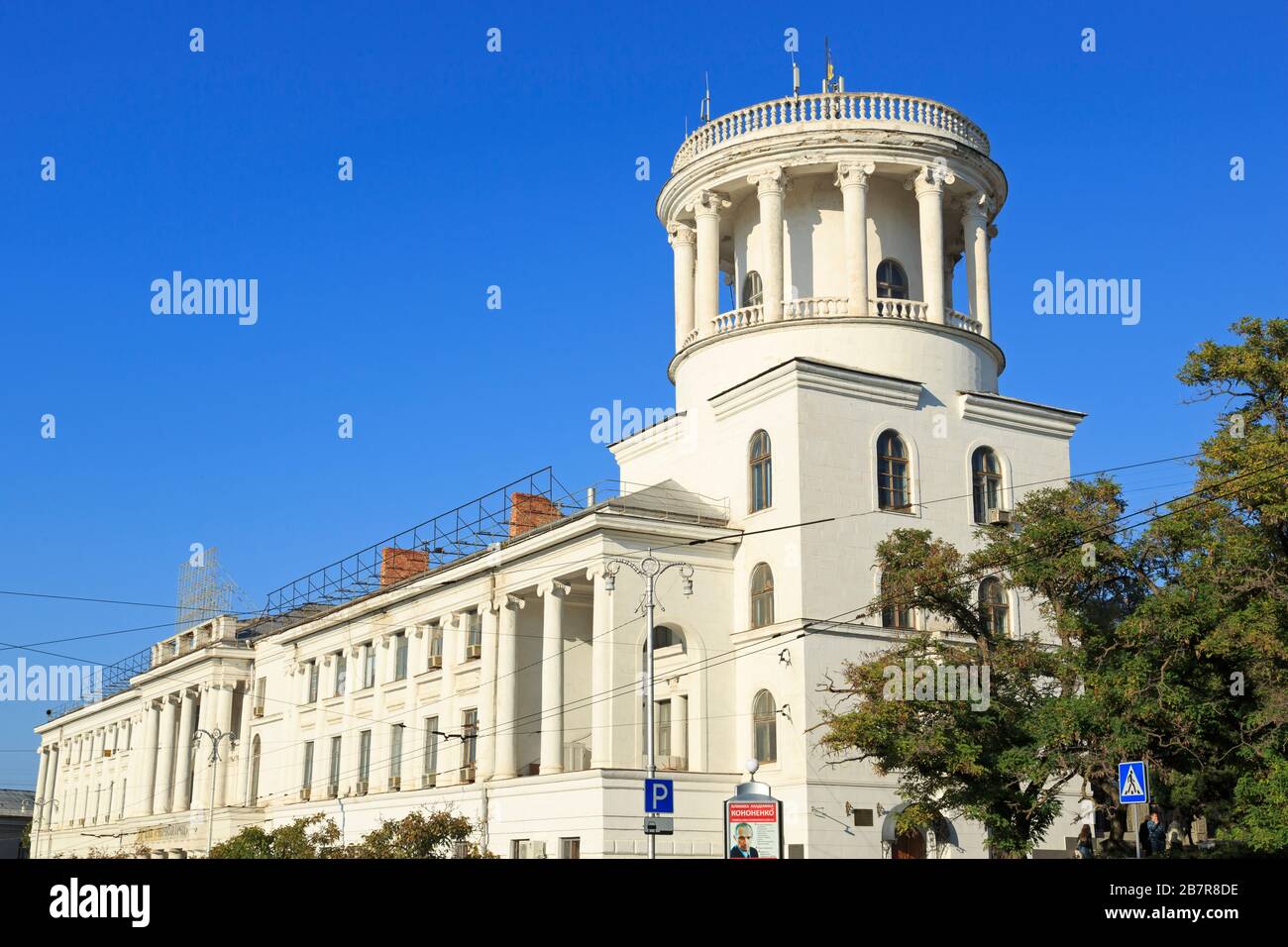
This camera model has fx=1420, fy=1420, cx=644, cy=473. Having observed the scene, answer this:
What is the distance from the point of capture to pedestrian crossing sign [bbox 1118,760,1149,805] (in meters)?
24.8

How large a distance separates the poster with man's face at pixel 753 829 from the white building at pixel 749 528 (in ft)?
22.9

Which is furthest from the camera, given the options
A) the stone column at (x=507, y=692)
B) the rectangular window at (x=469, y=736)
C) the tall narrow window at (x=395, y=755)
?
the tall narrow window at (x=395, y=755)

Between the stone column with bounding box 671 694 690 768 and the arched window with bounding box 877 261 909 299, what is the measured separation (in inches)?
656

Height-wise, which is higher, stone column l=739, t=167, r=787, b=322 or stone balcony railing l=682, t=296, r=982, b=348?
stone column l=739, t=167, r=787, b=322

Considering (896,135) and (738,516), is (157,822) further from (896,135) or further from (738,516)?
(896,135)

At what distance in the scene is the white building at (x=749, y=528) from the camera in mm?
44094

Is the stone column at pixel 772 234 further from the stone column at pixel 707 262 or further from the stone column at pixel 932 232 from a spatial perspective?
the stone column at pixel 932 232

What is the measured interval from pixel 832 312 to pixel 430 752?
894 inches

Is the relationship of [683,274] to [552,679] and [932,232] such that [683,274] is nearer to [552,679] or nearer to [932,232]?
[932,232]

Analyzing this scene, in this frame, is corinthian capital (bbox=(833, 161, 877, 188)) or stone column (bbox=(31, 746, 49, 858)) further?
stone column (bbox=(31, 746, 49, 858))

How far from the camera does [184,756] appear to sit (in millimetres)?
80000

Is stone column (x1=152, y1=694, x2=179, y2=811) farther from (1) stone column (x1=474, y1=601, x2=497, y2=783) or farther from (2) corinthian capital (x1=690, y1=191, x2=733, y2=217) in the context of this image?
(2) corinthian capital (x1=690, y1=191, x2=733, y2=217)

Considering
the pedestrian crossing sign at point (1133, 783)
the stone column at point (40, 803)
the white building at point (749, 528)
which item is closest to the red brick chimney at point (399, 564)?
the white building at point (749, 528)

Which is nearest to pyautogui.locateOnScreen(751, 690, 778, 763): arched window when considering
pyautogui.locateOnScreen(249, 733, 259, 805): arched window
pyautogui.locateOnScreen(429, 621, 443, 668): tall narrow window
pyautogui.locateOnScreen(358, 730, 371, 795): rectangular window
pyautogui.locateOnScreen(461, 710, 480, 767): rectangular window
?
pyautogui.locateOnScreen(461, 710, 480, 767): rectangular window
